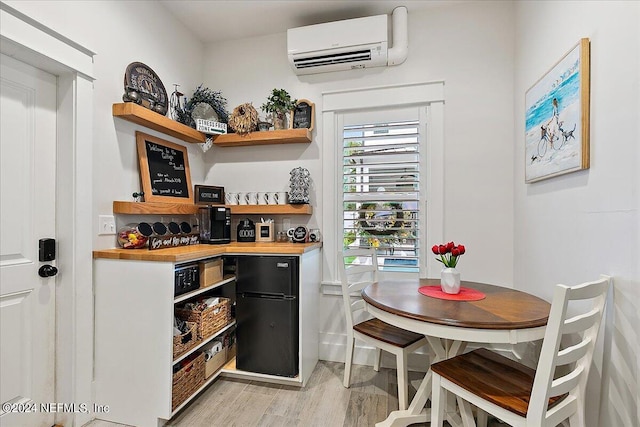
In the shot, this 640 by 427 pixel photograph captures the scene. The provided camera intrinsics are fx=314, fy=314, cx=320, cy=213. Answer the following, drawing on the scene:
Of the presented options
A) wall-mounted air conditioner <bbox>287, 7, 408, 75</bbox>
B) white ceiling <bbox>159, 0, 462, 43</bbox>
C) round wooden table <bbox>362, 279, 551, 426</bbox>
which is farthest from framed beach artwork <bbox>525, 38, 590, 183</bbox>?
white ceiling <bbox>159, 0, 462, 43</bbox>

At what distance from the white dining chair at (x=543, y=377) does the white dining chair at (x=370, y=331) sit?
0.36 meters

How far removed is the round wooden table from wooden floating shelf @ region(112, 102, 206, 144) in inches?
75.6

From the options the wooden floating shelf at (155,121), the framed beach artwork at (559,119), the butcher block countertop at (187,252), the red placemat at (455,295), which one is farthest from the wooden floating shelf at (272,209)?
the framed beach artwork at (559,119)

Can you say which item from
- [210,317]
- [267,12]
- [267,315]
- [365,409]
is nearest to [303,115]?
[267,12]

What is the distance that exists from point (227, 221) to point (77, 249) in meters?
1.05

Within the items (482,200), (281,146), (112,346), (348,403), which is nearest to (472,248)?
(482,200)

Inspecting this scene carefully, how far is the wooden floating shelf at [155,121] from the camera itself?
2109mm

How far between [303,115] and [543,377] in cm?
249

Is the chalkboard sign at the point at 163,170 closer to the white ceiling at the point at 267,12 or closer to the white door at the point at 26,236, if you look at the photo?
the white door at the point at 26,236

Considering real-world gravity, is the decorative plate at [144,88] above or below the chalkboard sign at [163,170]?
above

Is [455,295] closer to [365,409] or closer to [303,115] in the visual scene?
[365,409]

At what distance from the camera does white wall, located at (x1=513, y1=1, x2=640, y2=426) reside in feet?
4.13

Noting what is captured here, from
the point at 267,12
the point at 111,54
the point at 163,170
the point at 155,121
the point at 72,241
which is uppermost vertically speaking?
the point at 267,12

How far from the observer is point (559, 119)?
5.79 ft
